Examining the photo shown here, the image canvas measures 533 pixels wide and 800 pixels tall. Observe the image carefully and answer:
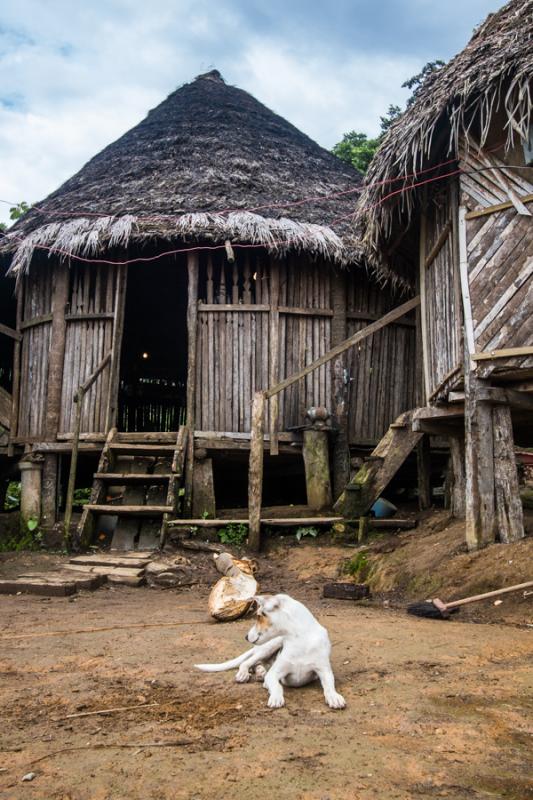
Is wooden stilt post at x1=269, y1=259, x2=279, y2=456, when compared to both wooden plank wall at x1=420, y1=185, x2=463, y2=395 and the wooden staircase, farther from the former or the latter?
wooden plank wall at x1=420, y1=185, x2=463, y2=395

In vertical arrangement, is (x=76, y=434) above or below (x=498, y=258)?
below

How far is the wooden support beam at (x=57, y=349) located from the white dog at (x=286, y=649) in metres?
6.86

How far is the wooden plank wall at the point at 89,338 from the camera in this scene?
9438mm

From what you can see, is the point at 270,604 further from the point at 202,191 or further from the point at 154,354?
the point at 154,354

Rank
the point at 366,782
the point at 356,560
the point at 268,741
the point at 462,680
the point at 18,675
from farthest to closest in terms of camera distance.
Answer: the point at 356,560 < the point at 18,675 < the point at 462,680 < the point at 268,741 < the point at 366,782

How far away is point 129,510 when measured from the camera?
797 cm

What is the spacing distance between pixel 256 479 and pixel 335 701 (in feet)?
Answer: 17.2

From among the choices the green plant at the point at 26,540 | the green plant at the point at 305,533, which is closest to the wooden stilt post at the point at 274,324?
the green plant at the point at 305,533

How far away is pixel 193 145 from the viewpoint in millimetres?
11172

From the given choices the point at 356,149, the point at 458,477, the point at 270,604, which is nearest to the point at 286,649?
the point at 270,604

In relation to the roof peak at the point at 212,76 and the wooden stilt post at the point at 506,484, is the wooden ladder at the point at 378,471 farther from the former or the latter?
the roof peak at the point at 212,76

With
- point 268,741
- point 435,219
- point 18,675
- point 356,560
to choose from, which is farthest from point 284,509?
point 268,741

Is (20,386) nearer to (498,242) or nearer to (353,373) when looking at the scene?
(353,373)

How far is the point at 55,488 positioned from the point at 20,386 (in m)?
1.87
